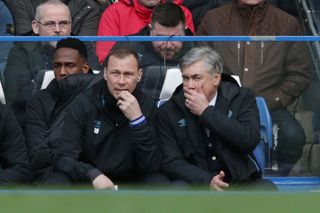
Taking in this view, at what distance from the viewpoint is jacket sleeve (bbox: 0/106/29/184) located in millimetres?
6637

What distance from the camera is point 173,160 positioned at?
658cm

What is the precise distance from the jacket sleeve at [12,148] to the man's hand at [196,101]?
1.18 metres

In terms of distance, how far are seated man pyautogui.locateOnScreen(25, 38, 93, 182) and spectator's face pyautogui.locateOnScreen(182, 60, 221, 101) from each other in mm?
804

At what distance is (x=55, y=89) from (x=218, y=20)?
6.74 ft

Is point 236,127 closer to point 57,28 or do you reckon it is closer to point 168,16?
point 168,16

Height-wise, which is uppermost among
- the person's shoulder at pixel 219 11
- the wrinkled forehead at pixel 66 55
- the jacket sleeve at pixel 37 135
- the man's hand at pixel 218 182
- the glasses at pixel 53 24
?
the person's shoulder at pixel 219 11

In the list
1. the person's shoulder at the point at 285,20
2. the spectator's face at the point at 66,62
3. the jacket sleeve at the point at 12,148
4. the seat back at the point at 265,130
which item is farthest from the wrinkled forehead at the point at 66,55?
the person's shoulder at the point at 285,20

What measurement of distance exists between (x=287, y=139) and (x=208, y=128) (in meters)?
0.90

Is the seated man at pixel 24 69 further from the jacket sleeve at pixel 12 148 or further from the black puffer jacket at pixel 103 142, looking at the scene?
the black puffer jacket at pixel 103 142

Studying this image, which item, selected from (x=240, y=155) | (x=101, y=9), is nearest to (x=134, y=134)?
(x=240, y=155)

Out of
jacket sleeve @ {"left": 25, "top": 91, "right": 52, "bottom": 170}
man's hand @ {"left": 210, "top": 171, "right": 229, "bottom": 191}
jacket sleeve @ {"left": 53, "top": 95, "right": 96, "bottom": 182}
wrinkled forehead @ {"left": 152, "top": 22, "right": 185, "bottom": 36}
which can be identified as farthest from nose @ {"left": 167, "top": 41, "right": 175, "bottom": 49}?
man's hand @ {"left": 210, "top": 171, "right": 229, "bottom": 191}

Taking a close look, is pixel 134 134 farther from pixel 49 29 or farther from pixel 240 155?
pixel 49 29

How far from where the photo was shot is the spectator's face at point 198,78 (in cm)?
662

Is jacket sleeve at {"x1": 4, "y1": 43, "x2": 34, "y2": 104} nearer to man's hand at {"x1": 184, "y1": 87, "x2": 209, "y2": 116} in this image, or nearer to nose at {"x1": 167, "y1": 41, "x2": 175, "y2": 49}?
nose at {"x1": 167, "y1": 41, "x2": 175, "y2": 49}
